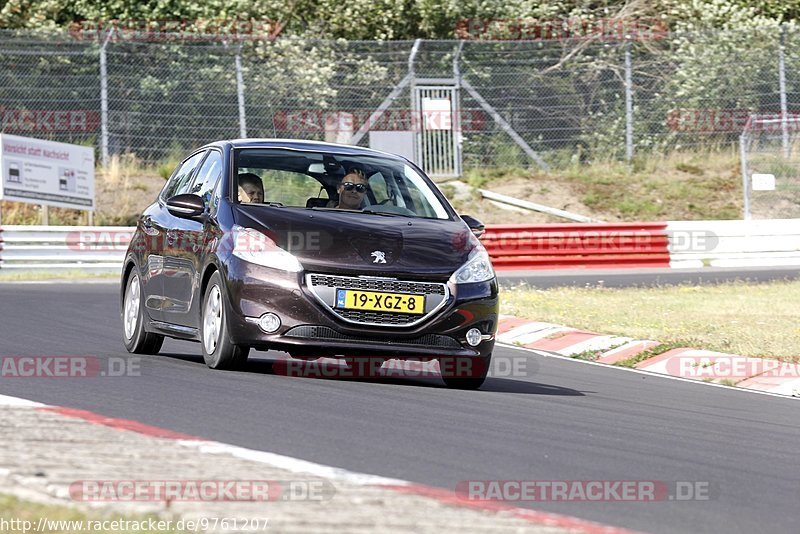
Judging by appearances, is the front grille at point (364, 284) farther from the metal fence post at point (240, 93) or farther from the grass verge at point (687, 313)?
the metal fence post at point (240, 93)

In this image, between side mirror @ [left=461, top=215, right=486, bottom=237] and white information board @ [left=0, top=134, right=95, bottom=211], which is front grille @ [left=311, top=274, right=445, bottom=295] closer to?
side mirror @ [left=461, top=215, right=486, bottom=237]

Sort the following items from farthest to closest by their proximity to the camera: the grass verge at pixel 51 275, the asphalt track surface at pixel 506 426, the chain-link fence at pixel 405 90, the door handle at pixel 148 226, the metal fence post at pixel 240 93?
the metal fence post at pixel 240 93 < the chain-link fence at pixel 405 90 < the grass verge at pixel 51 275 < the door handle at pixel 148 226 < the asphalt track surface at pixel 506 426

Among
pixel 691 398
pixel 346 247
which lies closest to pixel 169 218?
pixel 346 247

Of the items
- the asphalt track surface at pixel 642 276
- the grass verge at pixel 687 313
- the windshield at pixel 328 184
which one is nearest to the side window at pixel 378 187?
the windshield at pixel 328 184

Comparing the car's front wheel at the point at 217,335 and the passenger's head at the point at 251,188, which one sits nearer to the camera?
the car's front wheel at the point at 217,335

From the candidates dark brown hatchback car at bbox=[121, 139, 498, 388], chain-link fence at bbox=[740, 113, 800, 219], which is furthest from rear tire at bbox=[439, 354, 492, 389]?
chain-link fence at bbox=[740, 113, 800, 219]

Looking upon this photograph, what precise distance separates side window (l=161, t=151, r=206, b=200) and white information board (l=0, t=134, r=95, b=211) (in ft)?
50.2

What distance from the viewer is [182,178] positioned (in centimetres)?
1077

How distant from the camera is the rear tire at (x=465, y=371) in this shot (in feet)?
30.2

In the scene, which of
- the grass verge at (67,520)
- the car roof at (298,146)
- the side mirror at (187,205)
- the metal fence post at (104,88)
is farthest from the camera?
the metal fence post at (104,88)

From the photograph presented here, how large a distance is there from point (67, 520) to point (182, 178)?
6787 millimetres

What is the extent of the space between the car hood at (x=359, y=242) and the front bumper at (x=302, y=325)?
0.65 feet

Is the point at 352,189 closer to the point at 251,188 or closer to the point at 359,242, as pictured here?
the point at 251,188

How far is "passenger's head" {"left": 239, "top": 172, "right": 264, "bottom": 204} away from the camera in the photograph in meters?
9.46
